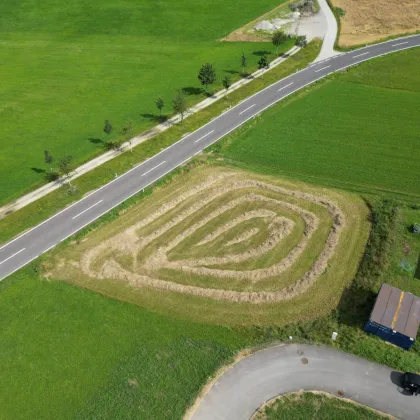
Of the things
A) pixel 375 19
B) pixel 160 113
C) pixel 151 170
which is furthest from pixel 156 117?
pixel 375 19

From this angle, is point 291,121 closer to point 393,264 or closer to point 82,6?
point 393,264

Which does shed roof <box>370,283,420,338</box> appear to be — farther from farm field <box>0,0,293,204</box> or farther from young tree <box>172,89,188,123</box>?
farm field <box>0,0,293,204</box>

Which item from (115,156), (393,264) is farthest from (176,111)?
(393,264)

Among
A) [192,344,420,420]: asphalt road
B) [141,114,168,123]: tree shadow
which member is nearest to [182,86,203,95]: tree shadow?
[141,114,168,123]: tree shadow

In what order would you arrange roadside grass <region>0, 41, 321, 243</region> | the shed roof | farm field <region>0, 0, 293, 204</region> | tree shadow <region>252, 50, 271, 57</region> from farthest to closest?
tree shadow <region>252, 50, 271, 57</region>, farm field <region>0, 0, 293, 204</region>, roadside grass <region>0, 41, 321, 243</region>, the shed roof

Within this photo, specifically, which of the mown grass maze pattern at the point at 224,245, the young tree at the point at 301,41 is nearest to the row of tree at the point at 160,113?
the young tree at the point at 301,41

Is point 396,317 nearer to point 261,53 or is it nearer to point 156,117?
point 156,117

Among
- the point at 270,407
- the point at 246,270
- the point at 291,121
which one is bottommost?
the point at 270,407
